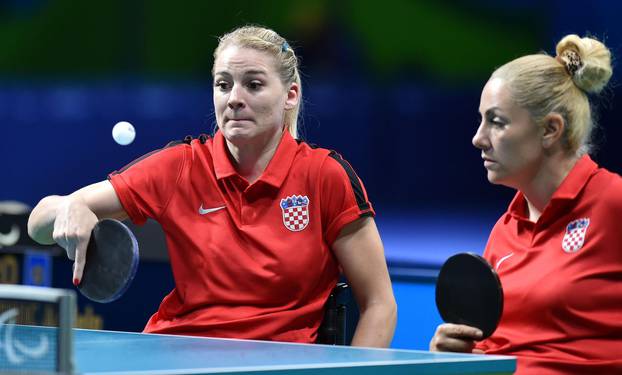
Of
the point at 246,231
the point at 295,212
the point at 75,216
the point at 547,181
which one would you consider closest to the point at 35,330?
the point at 75,216

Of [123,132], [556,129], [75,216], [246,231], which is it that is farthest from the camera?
[123,132]

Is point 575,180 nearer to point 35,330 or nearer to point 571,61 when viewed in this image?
point 571,61

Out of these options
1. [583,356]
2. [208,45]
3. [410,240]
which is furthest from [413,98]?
[583,356]

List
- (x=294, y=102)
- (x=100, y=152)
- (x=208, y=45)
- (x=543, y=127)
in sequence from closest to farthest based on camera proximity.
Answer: (x=543, y=127) → (x=294, y=102) → (x=208, y=45) → (x=100, y=152)

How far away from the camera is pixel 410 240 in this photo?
5297 mm

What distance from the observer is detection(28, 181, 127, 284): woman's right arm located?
2766 mm

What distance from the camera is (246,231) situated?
127 inches

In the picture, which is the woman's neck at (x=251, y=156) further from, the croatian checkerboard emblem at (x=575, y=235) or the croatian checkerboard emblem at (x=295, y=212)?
the croatian checkerboard emblem at (x=575, y=235)

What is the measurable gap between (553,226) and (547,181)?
0.13 metres

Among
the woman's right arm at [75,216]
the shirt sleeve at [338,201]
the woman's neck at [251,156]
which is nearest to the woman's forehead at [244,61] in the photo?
the woman's neck at [251,156]

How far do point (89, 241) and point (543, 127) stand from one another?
1.20 meters

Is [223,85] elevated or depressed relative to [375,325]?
elevated

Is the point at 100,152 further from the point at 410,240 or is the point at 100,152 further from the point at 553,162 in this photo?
the point at 553,162

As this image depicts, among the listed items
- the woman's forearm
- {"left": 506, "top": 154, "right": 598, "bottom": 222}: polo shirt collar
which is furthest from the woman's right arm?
{"left": 506, "top": 154, "right": 598, "bottom": 222}: polo shirt collar
